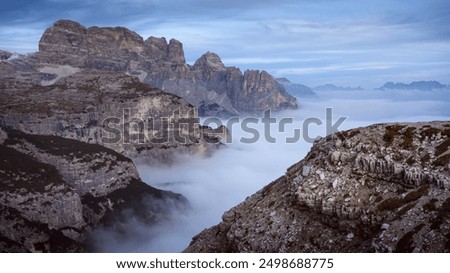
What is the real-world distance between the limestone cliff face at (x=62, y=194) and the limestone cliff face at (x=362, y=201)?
4743 centimetres

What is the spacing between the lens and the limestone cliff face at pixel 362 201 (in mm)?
18203

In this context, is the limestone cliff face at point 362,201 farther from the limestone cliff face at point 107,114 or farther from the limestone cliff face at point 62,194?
the limestone cliff face at point 107,114

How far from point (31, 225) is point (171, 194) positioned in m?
41.9

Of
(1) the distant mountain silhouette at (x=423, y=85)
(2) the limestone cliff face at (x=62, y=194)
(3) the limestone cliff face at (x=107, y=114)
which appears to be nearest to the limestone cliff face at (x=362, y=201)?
(1) the distant mountain silhouette at (x=423, y=85)

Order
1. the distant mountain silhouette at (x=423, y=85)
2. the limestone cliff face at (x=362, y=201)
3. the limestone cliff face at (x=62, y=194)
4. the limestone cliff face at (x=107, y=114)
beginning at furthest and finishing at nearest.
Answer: the limestone cliff face at (x=107, y=114), the limestone cliff face at (x=62, y=194), the distant mountain silhouette at (x=423, y=85), the limestone cliff face at (x=362, y=201)

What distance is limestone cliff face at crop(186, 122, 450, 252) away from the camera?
18203 millimetres

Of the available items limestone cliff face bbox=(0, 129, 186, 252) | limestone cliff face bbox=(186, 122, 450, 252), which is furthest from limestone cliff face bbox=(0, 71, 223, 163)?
limestone cliff face bbox=(186, 122, 450, 252)

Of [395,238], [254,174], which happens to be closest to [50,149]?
[254,174]

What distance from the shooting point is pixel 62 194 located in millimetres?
83125

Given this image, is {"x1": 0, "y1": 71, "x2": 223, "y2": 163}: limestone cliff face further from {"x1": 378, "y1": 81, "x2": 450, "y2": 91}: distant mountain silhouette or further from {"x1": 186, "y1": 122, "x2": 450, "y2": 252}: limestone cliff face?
{"x1": 186, "y1": 122, "x2": 450, "y2": 252}: limestone cliff face

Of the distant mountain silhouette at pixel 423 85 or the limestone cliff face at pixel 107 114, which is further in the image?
the limestone cliff face at pixel 107 114

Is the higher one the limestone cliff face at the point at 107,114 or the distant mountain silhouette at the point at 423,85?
the distant mountain silhouette at the point at 423,85

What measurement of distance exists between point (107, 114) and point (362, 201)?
402 ft

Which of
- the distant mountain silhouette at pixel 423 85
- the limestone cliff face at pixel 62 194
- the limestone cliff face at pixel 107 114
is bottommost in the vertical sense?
the limestone cliff face at pixel 62 194
